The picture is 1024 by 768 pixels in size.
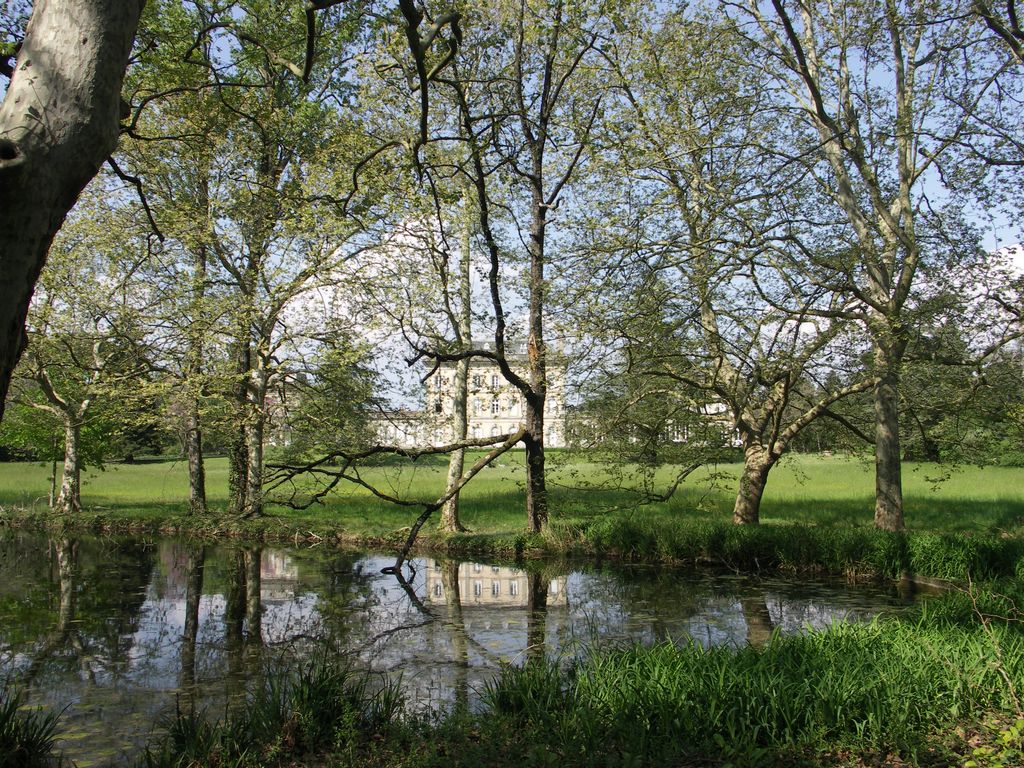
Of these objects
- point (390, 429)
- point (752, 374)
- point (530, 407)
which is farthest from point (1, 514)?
point (752, 374)

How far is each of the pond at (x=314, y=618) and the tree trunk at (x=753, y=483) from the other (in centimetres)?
289

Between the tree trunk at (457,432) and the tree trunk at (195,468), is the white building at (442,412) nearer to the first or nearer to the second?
the tree trunk at (457,432)

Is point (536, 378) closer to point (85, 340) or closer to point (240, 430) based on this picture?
point (240, 430)

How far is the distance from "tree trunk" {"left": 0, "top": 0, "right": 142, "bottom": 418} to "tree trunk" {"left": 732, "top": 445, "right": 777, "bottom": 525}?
15.3 m

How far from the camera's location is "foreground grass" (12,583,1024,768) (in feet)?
16.8

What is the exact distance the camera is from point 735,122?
15.6m

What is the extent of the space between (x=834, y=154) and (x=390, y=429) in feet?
43.5

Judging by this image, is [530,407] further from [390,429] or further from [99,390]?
[99,390]

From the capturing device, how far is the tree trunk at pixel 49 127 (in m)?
3.31

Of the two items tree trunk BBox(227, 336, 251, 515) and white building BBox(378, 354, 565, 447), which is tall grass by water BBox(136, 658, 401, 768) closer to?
white building BBox(378, 354, 565, 447)

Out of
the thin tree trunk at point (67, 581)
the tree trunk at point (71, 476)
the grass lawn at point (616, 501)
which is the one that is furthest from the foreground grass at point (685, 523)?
the thin tree trunk at point (67, 581)

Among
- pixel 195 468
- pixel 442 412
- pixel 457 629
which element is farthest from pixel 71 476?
pixel 457 629

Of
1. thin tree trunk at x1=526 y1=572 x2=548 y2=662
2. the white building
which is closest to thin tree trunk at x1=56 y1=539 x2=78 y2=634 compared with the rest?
thin tree trunk at x1=526 y1=572 x2=548 y2=662

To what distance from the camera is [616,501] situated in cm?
2302
